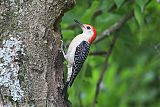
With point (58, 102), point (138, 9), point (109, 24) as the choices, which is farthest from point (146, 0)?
point (58, 102)

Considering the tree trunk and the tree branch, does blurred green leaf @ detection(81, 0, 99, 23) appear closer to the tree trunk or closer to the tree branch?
the tree branch

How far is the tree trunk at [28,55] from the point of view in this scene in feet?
12.9

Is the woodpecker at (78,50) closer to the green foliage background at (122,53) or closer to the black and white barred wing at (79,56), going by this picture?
the black and white barred wing at (79,56)

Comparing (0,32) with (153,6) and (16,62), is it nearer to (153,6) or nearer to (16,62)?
(16,62)

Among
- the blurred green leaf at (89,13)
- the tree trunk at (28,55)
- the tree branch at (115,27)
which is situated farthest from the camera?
the tree branch at (115,27)

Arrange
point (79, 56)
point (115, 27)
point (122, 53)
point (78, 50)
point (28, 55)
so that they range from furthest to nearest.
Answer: point (122, 53) < point (115, 27) < point (78, 50) < point (79, 56) < point (28, 55)

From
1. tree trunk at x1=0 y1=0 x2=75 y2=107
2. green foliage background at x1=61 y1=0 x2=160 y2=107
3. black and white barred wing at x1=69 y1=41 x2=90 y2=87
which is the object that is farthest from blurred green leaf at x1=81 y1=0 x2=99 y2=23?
tree trunk at x1=0 y1=0 x2=75 y2=107

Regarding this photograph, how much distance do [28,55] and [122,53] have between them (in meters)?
2.98

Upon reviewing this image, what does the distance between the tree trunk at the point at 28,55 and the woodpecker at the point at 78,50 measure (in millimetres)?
706

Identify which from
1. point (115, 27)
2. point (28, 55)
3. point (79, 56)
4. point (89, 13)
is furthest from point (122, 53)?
point (28, 55)

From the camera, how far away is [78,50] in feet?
17.6

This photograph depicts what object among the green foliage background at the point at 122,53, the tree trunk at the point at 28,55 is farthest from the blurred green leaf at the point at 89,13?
the tree trunk at the point at 28,55

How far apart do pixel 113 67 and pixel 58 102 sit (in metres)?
4.50

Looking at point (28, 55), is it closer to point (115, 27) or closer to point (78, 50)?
point (78, 50)
